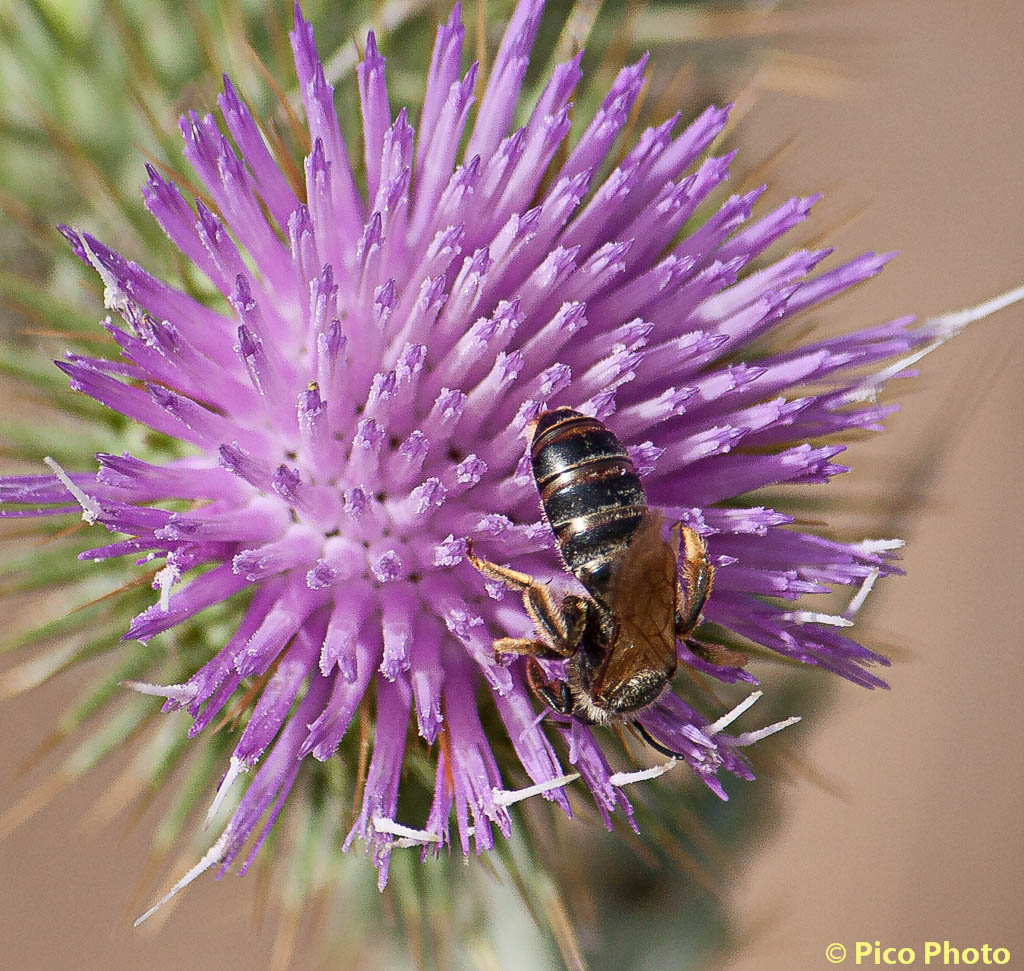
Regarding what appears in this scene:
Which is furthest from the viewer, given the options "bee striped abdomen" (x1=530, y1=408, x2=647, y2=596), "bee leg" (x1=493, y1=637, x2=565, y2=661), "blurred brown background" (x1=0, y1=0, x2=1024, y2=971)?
"blurred brown background" (x1=0, y1=0, x2=1024, y2=971)

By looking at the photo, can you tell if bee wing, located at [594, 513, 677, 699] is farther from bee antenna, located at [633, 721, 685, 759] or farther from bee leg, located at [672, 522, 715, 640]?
bee antenna, located at [633, 721, 685, 759]

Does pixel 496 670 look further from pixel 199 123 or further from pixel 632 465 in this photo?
pixel 199 123

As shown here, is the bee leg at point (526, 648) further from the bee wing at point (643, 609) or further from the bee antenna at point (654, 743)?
the bee antenna at point (654, 743)

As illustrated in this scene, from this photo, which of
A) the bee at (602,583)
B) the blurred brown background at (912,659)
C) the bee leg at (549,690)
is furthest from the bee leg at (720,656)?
the blurred brown background at (912,659)

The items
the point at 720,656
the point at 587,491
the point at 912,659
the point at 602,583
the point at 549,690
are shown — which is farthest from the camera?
the point at 912,659

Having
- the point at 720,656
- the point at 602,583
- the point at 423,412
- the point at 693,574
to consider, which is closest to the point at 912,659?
the point at 720,656

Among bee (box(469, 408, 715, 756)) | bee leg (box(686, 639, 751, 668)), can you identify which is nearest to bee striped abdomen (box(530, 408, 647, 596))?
bee (box(469, 408, 715, 756))

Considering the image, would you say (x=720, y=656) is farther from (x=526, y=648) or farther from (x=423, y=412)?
(x=423, y=412)
